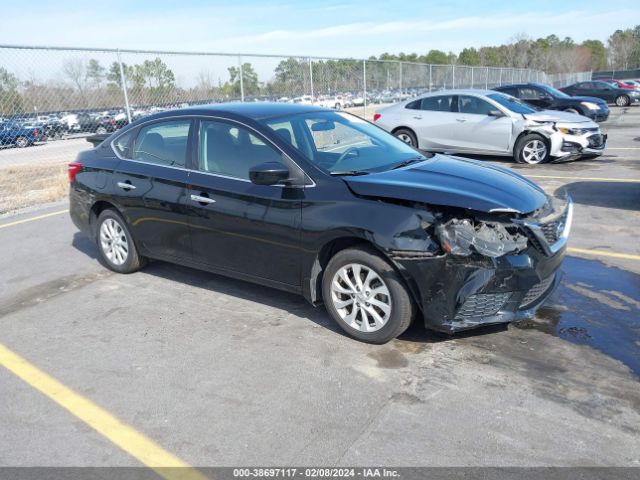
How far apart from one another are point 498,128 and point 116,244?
8.63 metres

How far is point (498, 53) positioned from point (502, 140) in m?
90.5

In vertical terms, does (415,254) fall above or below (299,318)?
above

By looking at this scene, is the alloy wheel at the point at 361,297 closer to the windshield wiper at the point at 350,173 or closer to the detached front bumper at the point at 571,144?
the windshield wiper at the point at 350,173

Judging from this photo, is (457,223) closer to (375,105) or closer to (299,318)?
(299,318)

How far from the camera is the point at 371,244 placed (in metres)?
3.90

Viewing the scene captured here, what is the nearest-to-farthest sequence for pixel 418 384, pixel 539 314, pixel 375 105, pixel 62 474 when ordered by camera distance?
pixel 62 474, pixel 418 384, pixel 539 314, pixel 375 105

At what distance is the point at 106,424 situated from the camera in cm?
321

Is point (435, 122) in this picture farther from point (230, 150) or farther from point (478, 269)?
point (478, 269)

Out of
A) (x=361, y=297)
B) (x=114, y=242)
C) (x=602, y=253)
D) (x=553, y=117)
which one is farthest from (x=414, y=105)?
(x=361, y=297)

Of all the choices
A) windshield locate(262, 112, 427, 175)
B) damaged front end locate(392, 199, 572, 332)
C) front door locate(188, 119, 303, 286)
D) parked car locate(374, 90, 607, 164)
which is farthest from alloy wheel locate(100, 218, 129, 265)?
parked car locate(374, 90, 607, 164)

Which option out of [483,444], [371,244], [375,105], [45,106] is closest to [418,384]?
[483,444]

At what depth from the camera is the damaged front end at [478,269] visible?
3.60 meters

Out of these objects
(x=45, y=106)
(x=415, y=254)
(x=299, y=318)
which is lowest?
(x=299, y=318)

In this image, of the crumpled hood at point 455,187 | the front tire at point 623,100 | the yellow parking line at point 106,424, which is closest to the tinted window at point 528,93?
the front tire at point 623,100
